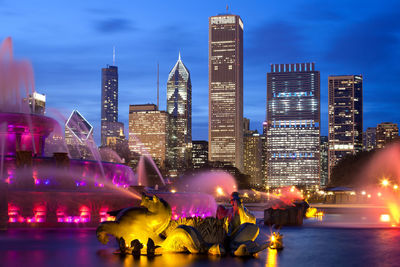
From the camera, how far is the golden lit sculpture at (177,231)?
20.3m

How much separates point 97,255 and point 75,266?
2.33m

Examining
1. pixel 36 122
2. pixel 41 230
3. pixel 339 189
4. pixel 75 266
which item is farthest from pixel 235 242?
pixel 339 189

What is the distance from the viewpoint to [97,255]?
19719 millimetres

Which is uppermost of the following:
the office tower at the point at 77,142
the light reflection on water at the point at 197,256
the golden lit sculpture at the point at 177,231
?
the office tower at the point at 77,142

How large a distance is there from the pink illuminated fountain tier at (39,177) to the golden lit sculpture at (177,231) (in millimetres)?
9526

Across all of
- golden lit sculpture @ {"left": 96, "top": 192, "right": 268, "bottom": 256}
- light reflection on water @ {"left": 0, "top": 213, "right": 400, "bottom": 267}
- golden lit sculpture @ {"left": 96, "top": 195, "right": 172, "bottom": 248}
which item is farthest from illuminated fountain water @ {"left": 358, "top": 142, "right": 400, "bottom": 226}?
golden lit sculpture @ {"left": 96, "top": 195, "right": 172, "bottom": 248}

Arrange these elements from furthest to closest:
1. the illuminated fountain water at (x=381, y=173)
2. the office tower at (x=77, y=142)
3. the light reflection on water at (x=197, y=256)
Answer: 1. the office tower at (x=77, y=142)
2. the illuminated fountain water at (x=381, y=173)
3. the light reflection on water at (x=197, y=256)

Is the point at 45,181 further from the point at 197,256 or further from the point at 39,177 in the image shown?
the point at 197,256

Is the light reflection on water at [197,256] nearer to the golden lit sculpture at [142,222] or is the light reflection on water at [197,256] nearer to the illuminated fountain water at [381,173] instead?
the golden lit sculpture at [142,222]

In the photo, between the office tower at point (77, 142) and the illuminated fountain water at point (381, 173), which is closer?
the illuminated fountain water at point (381, 173)

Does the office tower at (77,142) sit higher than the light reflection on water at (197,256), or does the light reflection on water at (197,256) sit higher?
the office tower at (77,142)

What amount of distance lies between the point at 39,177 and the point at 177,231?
15088 millimetres

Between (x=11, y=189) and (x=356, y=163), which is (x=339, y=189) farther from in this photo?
(x=11, y=189)

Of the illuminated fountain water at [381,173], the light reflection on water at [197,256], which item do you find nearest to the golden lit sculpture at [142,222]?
the light reflection on water at [197,256]
